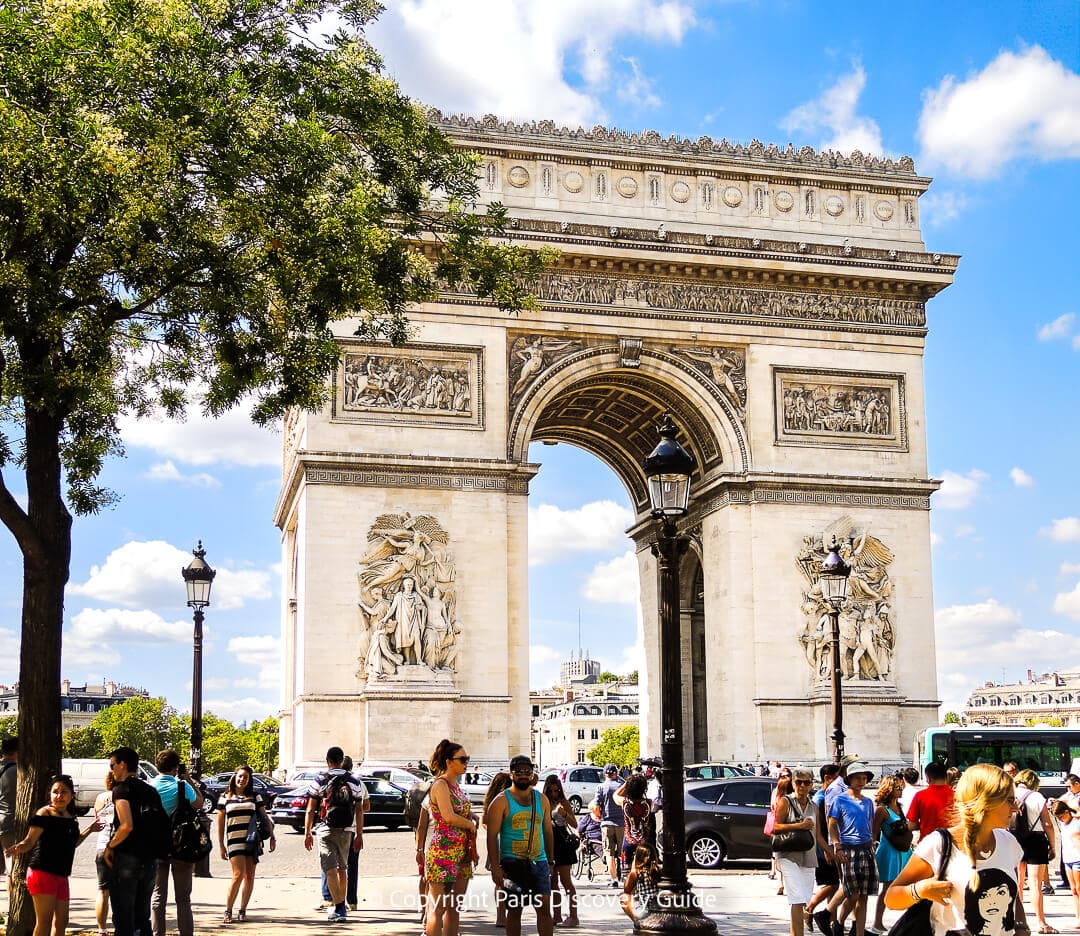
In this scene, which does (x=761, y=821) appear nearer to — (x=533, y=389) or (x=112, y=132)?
(x=112, y=132)

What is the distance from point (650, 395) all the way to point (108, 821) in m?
25.8

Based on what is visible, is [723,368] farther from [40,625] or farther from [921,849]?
[921,849]

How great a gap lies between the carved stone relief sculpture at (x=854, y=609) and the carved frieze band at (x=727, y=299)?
16.9 feet

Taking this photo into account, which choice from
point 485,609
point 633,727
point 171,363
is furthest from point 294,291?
point 633,727

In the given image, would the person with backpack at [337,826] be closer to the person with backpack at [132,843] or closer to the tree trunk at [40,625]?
the tree trunk at [40,625]

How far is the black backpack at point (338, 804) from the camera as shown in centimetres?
1463

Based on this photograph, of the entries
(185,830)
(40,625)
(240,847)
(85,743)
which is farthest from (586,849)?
(85,743)

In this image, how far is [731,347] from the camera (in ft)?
119

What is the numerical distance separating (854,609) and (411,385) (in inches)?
458

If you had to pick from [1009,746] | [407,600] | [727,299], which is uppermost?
[727,299]

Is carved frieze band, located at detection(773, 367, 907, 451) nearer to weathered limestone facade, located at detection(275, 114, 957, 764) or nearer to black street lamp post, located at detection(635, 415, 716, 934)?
weathered limestone facade, located at detection(275, 114, 957, 764)

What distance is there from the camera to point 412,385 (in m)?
34.1

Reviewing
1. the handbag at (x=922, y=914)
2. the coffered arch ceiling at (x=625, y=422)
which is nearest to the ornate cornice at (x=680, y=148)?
the coffered arch ceiling at (x=625, y=422)

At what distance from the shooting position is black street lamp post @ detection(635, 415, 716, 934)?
12641 millimetres
